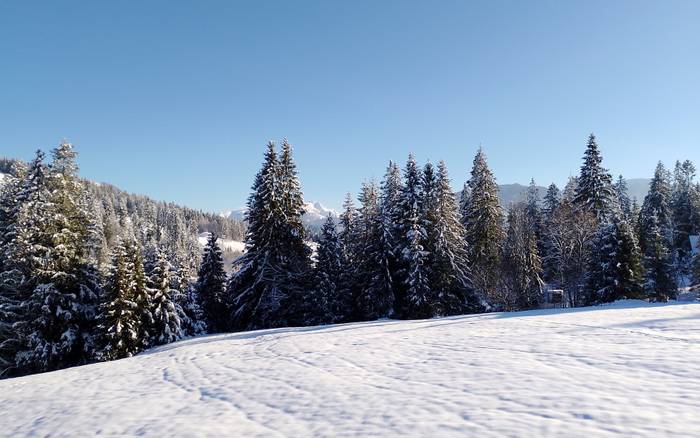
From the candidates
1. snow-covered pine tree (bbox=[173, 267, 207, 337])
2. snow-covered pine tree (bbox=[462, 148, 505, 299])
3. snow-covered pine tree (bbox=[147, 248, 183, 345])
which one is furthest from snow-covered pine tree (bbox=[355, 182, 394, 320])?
snow-covered pine tree (bbox=[147, 248, 183, 345])

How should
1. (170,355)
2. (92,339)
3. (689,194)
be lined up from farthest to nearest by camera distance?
(689,194), (92,339), (170,355)

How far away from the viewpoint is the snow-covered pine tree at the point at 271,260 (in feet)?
99.2

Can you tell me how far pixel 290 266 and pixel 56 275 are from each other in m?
15.1

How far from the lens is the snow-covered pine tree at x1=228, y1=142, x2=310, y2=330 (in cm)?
3023

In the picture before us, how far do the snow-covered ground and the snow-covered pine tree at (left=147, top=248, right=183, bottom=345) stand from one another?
10250mm

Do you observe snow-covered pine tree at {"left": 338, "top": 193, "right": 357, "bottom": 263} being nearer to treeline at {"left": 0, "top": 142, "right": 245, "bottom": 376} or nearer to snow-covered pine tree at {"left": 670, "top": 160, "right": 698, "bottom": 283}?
treeline at {"left": 0, "top": 142, "right": 245, "bottom": 376}

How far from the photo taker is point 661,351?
9484mm

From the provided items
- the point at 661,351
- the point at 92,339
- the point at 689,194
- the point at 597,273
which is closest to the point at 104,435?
the point at 661,351

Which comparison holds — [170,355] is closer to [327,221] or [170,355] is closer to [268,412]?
[268,412]

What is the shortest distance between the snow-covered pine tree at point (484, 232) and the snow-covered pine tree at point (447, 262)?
205cm

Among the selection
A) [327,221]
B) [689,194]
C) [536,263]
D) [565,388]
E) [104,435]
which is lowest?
[104,435]

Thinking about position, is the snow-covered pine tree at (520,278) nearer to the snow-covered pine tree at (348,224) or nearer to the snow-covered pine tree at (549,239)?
the snow-covered pine tree at (549,239)

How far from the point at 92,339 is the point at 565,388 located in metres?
27.2

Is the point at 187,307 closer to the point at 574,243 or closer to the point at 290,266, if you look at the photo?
the point at 290,266
